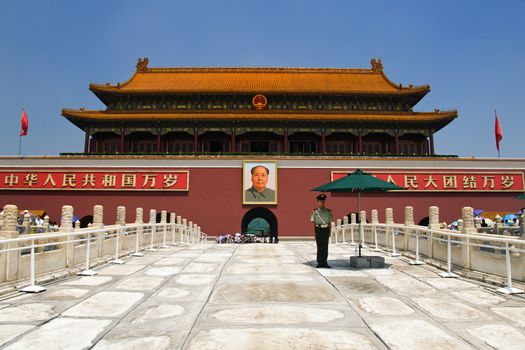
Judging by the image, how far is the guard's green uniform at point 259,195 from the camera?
81.6ft

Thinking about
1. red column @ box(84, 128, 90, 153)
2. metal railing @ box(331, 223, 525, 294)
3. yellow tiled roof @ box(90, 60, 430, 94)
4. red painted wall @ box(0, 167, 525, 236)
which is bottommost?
metal railing @ box(331, 223, 525, 294)

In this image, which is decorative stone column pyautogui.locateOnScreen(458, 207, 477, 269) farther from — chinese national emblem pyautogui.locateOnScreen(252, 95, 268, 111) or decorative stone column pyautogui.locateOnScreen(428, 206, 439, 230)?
chinese national emblem pyautogui.locateOnScreen(252, 95, 268, 111)

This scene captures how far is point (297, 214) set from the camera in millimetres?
→ 24875

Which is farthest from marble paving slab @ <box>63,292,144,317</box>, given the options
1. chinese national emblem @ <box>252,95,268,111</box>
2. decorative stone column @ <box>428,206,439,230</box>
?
chinese national emblem @ <box>252,95,268,111</box>

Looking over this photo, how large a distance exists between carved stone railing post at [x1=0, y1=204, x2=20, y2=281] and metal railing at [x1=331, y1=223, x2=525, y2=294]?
7195mm

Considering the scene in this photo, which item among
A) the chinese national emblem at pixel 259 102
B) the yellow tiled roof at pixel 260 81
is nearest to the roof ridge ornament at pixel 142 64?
the yellow tiled roof at pixel 260 81

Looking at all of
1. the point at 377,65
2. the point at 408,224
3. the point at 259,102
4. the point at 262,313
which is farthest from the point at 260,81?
the point at 262,313

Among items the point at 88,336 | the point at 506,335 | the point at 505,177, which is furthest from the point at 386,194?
the point at 88,336

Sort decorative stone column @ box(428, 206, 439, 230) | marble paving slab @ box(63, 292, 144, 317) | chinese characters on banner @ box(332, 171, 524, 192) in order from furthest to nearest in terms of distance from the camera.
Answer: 1. chinese characters on banner @ box(332, 171, 524, 192)
2. decorative stone column @ box(428, 206, 439, 230)
3. marble paving slab @ box(63, 292, 144, 317)

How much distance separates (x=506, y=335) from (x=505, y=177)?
2543 cm

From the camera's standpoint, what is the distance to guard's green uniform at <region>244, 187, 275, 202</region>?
81.6ft

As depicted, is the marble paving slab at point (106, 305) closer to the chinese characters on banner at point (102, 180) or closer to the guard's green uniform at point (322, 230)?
the guard's green uniform at point (322, 230)

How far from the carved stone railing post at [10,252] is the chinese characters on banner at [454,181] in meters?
20.7

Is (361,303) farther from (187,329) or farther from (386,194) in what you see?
(386,194)
